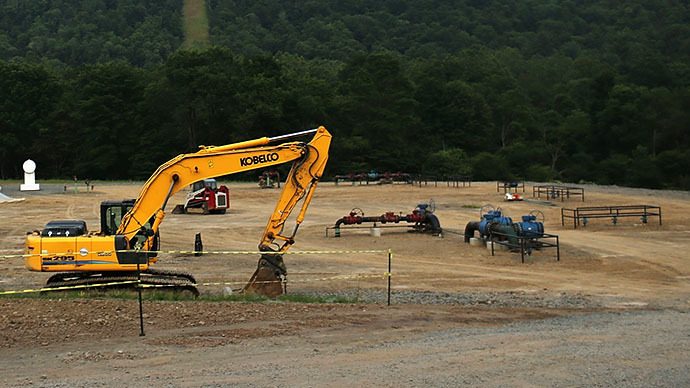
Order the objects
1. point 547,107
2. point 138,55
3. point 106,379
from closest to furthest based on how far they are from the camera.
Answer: point 106,379
point 547,107
point 138,55

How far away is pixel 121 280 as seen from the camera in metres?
17.1

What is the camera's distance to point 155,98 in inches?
3593

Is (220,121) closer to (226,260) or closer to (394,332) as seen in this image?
(226,260)

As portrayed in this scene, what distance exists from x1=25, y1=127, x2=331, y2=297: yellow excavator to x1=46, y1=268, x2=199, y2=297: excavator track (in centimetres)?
2

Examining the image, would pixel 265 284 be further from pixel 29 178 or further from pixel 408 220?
pixel 29 178

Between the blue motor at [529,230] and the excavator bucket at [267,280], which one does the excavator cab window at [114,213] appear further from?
the blue motor at [529,230]

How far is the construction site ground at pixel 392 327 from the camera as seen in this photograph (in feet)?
34.8

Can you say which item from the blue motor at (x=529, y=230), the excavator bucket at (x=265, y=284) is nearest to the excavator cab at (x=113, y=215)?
the excavator bucket at (x=265, y=284)

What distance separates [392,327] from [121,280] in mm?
7163

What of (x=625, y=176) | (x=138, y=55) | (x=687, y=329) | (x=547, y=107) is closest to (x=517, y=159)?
(x=625, y=176)

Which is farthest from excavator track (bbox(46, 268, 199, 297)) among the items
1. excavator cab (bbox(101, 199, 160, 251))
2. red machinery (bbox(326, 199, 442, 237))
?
red machinery (bbox(326, 199, 442, 237))

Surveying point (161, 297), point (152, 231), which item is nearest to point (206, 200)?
point (152, 231)

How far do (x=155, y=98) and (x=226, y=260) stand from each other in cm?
7069

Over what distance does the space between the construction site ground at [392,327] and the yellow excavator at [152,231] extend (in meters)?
1.55
